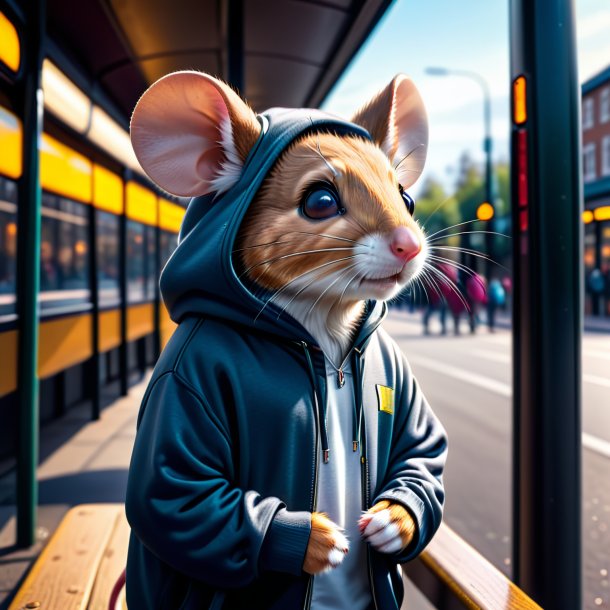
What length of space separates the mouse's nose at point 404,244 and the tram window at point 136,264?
6.84m

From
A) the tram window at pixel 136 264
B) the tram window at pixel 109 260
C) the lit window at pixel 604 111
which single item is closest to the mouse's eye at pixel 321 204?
the tram window at pixel 109 260

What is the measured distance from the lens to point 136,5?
11.7ft

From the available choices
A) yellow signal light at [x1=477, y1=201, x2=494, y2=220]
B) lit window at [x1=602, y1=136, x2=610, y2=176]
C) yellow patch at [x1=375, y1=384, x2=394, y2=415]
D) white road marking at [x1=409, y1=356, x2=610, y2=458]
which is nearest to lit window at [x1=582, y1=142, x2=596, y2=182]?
lit window at [x1=602, y1=136, x2=610, y2=176]

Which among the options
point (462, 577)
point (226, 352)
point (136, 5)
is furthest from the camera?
point (136, 5)

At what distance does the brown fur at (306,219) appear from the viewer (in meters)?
1.04

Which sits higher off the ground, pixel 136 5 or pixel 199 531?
pixel 136 5

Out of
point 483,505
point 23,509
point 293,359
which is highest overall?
point 293,359

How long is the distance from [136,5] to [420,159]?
292cm

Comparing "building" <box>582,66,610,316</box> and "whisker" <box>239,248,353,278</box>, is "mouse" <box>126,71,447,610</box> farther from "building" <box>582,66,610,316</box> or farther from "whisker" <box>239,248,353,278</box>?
"building" <box>582,66,610,316</box>

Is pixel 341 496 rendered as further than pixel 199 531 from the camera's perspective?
Yes

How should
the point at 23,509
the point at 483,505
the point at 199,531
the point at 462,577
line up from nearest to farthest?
the point at 199,531
the point at 462,577
the point at 23,509
the point at 483,505

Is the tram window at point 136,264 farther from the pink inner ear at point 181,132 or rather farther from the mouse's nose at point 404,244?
the mouse's nose at point 404,244

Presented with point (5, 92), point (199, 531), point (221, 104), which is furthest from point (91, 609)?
point (5, 92)

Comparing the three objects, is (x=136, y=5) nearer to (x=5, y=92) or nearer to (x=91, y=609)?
(x=5, y=92)
